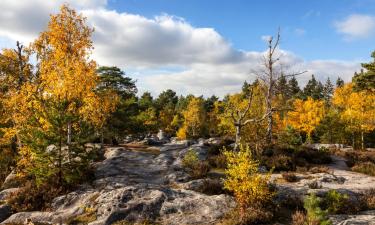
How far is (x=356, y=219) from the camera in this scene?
13656 millimetres

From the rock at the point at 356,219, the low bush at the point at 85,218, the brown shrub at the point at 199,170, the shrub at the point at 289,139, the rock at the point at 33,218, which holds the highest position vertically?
the shrub at the point at 289,139

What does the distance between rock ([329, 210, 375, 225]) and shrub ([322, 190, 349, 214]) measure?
0.54 meters

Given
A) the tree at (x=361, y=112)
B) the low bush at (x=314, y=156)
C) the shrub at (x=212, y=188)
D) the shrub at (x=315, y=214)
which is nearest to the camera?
the shrub at (x=315, y=214)

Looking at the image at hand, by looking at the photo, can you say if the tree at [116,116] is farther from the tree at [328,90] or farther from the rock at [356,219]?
the tree at [328,90]

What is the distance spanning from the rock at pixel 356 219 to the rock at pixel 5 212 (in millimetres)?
15729

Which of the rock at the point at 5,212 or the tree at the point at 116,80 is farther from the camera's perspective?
the tree at the point at 116,80

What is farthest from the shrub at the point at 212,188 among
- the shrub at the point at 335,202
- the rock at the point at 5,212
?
the rock at the point at 5,212

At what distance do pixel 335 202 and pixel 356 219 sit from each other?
1512mm

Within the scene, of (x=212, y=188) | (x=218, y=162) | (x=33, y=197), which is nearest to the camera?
(x=212, y=188)

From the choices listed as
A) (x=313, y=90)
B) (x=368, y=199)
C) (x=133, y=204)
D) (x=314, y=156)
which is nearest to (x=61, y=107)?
(x=133, y=204)

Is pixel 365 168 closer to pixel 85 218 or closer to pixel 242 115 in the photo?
pixel 242 115

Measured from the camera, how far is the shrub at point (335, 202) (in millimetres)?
14820

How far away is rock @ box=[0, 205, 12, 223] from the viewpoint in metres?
17.6

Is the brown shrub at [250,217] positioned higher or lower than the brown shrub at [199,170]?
lower
